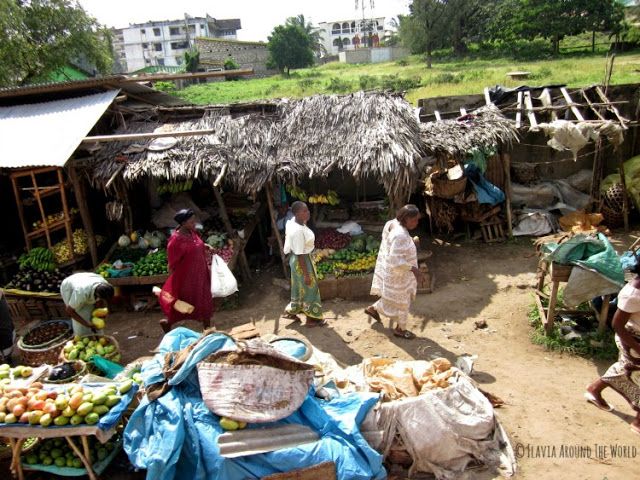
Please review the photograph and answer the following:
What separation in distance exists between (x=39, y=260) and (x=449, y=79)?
73.3ft

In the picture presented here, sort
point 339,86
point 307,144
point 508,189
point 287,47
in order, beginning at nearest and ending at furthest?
point 307,144, point 508,189, point 339,86, point 287,47

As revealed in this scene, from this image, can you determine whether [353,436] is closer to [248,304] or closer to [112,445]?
[112,445]

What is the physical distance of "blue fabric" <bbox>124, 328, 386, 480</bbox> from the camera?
373cm

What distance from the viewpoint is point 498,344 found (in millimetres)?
6340

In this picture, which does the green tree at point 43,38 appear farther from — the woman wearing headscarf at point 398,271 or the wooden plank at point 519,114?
the wooden plank at point 519,114

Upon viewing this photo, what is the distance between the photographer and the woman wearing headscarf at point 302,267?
6.27 meters

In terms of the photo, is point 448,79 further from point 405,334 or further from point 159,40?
point 159,40

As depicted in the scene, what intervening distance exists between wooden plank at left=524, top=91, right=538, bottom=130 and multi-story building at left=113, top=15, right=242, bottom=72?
59.1 metres

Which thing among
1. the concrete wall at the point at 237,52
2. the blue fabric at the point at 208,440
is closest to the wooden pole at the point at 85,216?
the blue fabric at the point at 208,440

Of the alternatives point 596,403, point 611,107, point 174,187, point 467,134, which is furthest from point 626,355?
point 611,107

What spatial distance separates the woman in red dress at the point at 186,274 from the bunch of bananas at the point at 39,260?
146 inches

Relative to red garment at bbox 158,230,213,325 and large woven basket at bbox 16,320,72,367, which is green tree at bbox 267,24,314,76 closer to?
red garment at bbox 158,230,213,325

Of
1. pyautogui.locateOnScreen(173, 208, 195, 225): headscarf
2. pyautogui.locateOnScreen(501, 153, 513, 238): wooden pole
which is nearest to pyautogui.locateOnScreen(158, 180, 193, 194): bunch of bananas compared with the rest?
pyautogui.locateOnScreen(173, 208, 195, 225): headscarf

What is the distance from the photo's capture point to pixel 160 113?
32.1ft
